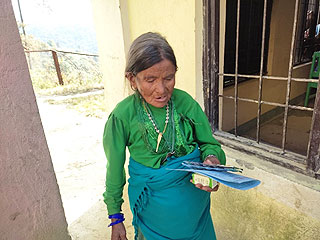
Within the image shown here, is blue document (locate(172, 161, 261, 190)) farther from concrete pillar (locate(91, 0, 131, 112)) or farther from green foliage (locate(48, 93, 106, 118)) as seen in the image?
green foliage (locate(48, 93, 106, 118))

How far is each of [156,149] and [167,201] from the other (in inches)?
11.3

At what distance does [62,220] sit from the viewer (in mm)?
1232

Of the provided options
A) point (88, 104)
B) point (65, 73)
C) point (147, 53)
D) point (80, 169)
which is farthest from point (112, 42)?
point (65, 73)

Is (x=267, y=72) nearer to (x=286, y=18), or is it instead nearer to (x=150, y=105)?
(x=286, y=18)

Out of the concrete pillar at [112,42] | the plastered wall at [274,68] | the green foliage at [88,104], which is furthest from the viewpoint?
the green foliage at [88,104]

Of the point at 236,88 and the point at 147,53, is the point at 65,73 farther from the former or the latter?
the point at 147,53

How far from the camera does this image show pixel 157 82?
1.14 meters

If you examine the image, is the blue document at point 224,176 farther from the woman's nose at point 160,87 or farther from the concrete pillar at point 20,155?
the concrete pillar at point 20,155

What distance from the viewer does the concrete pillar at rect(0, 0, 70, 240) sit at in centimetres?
91

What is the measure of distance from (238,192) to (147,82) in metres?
1.62

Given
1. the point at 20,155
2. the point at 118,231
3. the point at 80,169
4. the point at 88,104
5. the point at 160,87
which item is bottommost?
the point at 80,169

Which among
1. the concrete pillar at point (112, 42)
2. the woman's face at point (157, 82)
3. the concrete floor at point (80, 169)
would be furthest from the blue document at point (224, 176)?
A: the concrete floor at point (80, 169)

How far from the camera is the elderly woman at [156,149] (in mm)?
1162

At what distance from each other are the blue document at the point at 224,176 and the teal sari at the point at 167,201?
11 cm
